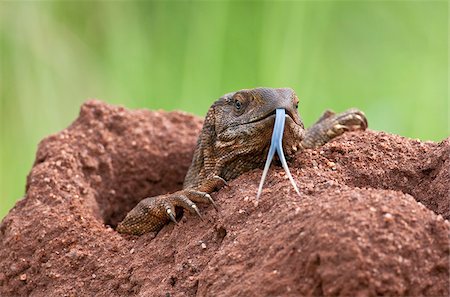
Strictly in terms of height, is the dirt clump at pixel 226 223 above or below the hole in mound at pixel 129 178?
below

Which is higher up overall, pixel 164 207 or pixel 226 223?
pixel 164 207

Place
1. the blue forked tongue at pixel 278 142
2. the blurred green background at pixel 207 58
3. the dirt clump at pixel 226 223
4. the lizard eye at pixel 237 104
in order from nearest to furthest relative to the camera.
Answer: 1. the dirt clump at pixel 226 223
2. the blue forked tongue at pixel 278 142
3. the lizard eye at pixel 237 104
4. the blurred green background at pixel 207 58

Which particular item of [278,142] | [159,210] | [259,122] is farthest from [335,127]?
[159,210]

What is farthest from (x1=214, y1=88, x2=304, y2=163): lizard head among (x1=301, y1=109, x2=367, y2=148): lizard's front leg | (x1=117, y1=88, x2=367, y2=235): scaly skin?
(x1=301, y1=109, x2=367, y2=148): lizard's front leg

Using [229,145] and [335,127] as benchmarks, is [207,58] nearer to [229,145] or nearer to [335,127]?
[335,127]

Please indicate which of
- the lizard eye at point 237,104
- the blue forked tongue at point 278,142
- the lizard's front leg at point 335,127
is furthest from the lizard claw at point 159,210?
the lizard's front leg at point 335,127

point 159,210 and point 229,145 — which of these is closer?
point 159,210

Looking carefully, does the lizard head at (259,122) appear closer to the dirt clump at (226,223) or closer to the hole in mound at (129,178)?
the dirt clump at (226,223)
